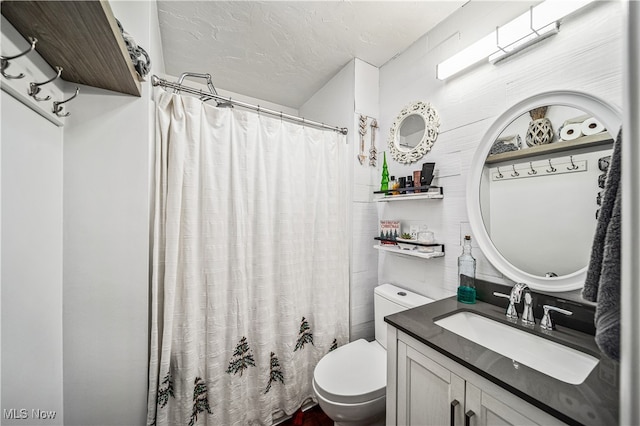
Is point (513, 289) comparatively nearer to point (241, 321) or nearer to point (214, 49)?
point (241, 321)

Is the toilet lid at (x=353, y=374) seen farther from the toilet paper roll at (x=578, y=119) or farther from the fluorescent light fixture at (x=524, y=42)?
the fluorescent light fixture at (x=524, y=42)

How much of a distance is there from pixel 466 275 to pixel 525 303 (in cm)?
26

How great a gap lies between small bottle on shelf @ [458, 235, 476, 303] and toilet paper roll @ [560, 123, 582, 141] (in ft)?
1.80

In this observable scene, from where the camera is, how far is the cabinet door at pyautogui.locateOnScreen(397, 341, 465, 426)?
77cm

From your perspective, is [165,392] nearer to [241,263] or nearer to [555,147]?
[241,263]

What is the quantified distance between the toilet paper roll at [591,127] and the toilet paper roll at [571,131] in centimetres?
1

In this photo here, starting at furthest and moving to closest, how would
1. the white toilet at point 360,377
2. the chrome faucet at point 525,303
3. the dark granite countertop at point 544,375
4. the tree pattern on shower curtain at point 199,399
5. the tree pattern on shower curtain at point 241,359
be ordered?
the tree pattern on shower curtain at point 241,359 → the tree pattern on shower curtain at point 199,399 → the white toilet at point 360,377 → the chrome faucet at point 525,303 → the dark granite countertop at point 544,375

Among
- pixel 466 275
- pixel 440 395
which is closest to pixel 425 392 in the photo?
pixel 440 395

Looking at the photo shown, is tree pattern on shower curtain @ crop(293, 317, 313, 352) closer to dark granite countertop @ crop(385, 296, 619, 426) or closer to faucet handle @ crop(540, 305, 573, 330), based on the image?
dark granite countertop @ crop(385, 296, 619, 426)

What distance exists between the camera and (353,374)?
1288 mm

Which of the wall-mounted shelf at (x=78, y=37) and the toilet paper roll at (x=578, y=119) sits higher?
the wall-mounted shelf at (x=78, y=37)

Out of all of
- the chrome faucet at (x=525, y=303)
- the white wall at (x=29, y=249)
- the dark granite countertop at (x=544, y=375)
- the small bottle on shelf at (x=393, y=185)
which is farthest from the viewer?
the small bottle on shelf at (x=393, y=185)

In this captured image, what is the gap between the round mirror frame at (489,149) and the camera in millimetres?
884

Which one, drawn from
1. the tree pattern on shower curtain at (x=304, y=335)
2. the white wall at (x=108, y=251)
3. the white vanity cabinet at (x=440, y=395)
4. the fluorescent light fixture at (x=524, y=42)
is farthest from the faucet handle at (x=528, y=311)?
the white wall at (x=108, y=251)
